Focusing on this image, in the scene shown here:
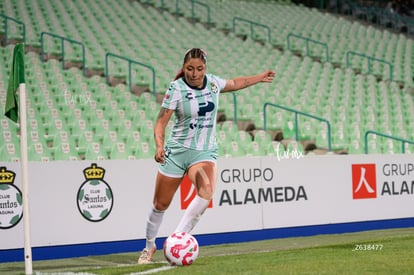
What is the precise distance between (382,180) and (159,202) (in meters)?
6.06

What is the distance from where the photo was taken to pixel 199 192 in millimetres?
7828

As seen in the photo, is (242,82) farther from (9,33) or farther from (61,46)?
(9,33)

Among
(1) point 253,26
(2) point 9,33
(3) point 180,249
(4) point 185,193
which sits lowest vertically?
(3) point 180,249

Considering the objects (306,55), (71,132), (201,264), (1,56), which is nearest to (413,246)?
(201,264)

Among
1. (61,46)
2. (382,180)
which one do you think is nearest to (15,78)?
(382,180)

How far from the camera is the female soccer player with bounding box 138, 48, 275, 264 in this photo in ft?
25.6

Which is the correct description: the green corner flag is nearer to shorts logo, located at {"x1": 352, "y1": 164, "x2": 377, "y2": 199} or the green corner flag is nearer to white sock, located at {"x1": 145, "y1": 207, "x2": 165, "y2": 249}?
white sock, located at {"x1": 145, "y1": 207, "x2": 165, "y2": 249}

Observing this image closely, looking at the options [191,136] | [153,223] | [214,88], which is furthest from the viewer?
[153,223]

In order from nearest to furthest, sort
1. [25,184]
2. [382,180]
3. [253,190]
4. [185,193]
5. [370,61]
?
[25,184] → [185,193] → [253,190] → [382,180] → [370,61]

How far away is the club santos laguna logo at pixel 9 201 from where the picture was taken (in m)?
9.42

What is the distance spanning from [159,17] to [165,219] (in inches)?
562

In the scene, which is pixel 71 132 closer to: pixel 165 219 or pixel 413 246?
pixel 165 219

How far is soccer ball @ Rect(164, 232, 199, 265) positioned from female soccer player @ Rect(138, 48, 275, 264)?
24 cm

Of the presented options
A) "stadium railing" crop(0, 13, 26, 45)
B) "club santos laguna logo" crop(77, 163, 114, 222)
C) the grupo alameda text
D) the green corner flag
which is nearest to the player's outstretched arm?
the green corner flag
